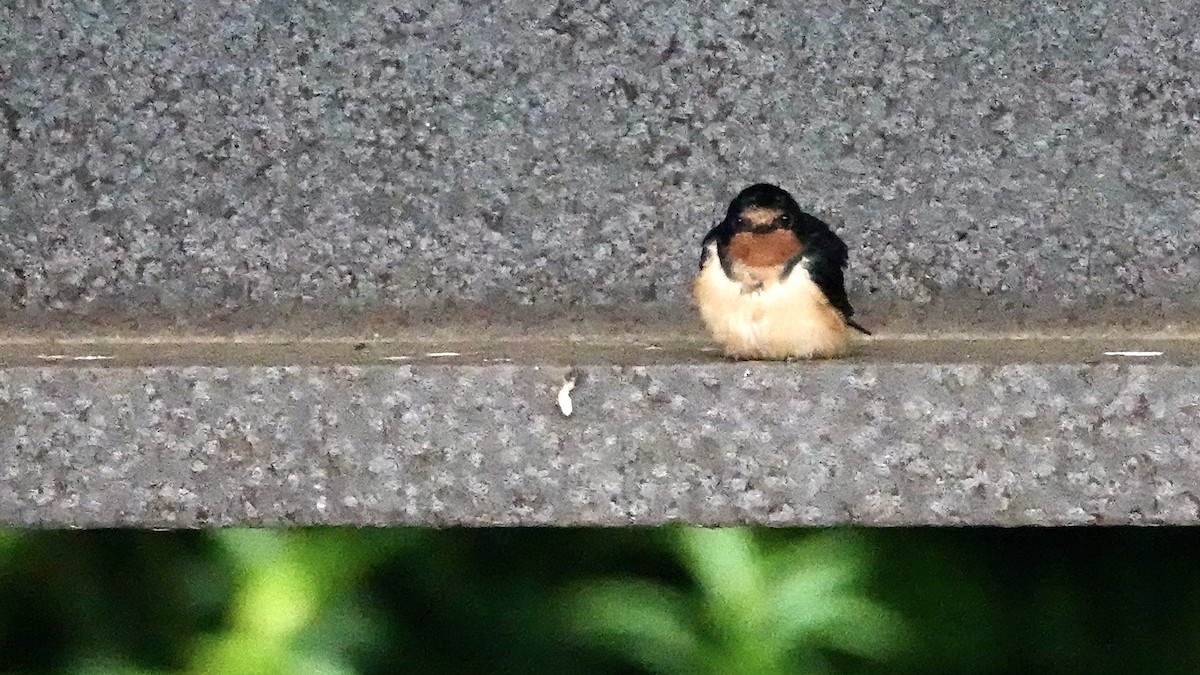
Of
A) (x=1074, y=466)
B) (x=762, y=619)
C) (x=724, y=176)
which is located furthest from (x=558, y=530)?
(x=1074, y=466)

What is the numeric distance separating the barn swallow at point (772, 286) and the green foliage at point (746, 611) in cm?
24

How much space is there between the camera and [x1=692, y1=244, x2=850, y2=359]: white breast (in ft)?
3.51

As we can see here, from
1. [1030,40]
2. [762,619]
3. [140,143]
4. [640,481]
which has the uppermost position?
[1030,40]

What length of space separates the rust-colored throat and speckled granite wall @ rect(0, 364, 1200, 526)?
0.64ft

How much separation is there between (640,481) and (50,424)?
0.44 meters

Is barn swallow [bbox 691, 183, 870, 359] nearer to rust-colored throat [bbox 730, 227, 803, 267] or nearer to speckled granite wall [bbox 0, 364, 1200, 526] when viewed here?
rust-colored throat [bbox 730, 227, 803, 267]

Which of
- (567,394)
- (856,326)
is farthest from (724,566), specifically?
(567,394)

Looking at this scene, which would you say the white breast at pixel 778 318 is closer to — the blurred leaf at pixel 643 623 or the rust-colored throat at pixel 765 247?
the rust-colored throat at pixel 765 247

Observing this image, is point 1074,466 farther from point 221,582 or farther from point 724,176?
point 221,582

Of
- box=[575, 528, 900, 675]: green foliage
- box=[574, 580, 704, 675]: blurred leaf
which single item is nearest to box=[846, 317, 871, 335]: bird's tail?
box=[575, 528, 900, 675]: green foliage

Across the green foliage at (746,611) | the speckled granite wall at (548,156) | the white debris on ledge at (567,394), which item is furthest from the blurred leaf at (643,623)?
the white debris on ledge at (567,394)

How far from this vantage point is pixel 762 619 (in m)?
1.18

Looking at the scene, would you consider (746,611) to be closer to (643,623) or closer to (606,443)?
(643,623)

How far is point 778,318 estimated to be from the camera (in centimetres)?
107
